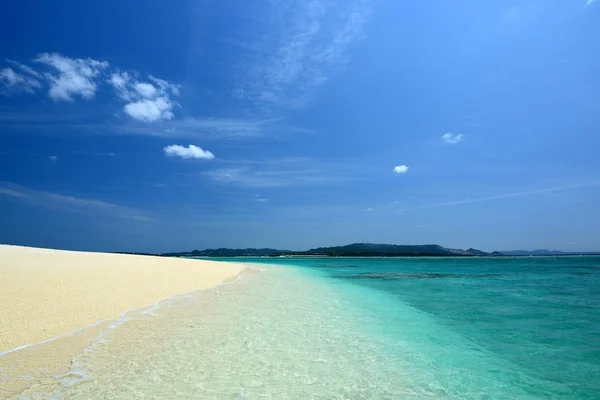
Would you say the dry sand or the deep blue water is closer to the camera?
the deep blue water

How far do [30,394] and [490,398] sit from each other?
6.02 m

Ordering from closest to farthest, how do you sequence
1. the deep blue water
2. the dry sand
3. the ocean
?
the ocean → the deep blue water → the dry sand

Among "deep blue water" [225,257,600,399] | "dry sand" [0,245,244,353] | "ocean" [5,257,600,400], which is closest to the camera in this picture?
"ocean" [5,257,600,400]

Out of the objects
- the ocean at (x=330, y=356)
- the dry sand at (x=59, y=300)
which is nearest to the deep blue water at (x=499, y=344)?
the ocean at (x=330, y=356)

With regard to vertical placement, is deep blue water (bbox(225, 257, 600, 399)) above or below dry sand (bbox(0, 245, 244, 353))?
below

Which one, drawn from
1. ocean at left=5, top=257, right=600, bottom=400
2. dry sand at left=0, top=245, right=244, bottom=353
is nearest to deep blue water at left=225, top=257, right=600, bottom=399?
ocean at left=5, top=257, right=600, bottom=400

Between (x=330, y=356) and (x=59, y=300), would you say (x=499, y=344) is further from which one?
(x=59, y=300)

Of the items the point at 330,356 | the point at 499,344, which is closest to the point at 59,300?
the point at 330,356

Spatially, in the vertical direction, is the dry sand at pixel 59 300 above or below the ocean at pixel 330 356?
above

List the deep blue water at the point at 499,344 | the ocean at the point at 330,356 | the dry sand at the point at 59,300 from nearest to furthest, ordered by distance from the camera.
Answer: the ocean at the point at 330,356 → the deep blue water at the point at 499,344 → the dry sand at the point at 59,300

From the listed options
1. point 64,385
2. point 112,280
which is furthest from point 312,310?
point 112,280

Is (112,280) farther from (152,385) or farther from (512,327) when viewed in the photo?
(512,327)

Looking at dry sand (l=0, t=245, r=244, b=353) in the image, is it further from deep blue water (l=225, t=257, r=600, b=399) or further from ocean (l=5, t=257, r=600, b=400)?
deep blue water (l=225, t=257, r=600, b=399)

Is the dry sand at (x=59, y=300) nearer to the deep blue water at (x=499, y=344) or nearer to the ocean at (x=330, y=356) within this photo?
the ocean at (x=330, y=356)
